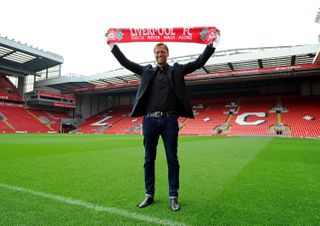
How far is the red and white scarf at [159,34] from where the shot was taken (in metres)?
3.37

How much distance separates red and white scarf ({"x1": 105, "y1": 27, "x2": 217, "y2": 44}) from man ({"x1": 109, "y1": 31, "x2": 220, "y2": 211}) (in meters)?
0.31

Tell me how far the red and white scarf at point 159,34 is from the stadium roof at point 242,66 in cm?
2205

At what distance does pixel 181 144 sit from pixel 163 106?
10.4m

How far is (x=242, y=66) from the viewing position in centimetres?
2694

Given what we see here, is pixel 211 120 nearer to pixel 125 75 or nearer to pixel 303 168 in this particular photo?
pixel 125 75

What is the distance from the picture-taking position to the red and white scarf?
11.1 feet

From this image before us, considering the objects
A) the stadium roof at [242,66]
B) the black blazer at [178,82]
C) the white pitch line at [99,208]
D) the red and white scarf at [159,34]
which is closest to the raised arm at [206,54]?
the black blazer at [178,82]

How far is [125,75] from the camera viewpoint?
101 feet

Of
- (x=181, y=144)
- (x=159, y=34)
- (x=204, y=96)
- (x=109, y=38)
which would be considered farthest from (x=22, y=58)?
(x=159, y=34)

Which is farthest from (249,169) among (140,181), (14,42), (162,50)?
(14,42)

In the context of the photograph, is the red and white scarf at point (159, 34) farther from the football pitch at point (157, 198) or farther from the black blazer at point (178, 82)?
the football pitch at point (157, 198)

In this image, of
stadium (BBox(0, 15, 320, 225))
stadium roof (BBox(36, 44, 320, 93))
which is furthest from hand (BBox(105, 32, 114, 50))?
stadium roof (BBox(36, 44, 320, 93))

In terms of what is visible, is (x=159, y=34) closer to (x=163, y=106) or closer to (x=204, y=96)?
(x=163, y=106)

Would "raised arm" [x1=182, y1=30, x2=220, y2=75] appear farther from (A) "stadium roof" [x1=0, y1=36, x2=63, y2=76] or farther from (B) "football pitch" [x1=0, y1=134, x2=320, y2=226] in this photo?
(A) "stadium roof" [x1=0, y1=36, x2=63, y2=76]
